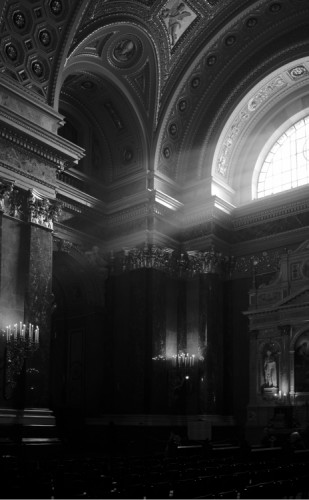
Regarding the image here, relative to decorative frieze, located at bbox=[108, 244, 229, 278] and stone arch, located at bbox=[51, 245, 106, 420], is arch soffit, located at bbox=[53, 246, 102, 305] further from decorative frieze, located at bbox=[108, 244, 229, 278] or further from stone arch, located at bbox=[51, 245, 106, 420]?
decorative frieze, located at bbox=[108, 244, 229, 278]

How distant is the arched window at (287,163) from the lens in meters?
18.2

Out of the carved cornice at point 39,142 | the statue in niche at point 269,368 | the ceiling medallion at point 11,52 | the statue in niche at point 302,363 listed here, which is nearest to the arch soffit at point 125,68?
the ceiling medallion at point 11,52

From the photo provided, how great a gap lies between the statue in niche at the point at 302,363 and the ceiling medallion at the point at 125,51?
9.13 m

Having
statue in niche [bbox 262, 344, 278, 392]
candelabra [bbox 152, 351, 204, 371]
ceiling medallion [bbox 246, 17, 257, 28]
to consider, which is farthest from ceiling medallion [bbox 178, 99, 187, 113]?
statue in niche [bbox 262, 344, 278, 392]

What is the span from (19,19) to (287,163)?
8.94 metres

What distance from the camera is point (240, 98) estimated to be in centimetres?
1831

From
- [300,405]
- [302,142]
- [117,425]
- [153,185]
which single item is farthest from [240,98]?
[117,425]

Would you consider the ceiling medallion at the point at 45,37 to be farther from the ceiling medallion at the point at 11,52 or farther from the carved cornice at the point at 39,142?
the carved cornice at the point at 39,142

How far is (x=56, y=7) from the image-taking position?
1450 centimetres

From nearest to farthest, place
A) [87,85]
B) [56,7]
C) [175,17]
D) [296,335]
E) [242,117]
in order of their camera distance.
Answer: [56,7] → [296,335] → [175,17] → [87,85] → [242,117]

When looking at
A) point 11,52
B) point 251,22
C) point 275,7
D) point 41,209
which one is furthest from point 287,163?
point 11,52

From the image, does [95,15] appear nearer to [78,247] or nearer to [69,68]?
[69,68]

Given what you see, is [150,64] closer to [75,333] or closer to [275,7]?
[275,7]

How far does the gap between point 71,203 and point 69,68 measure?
3.82 metres
